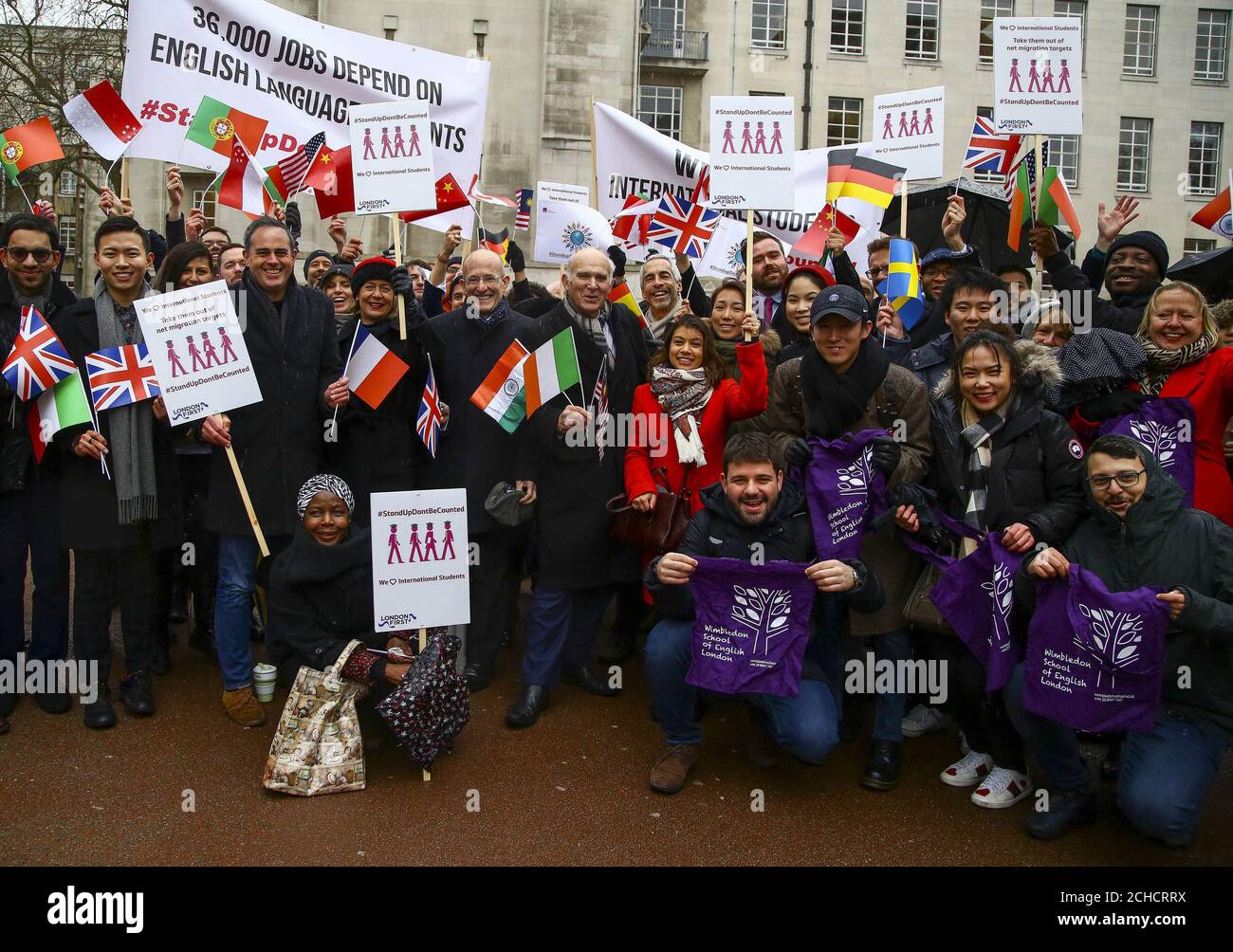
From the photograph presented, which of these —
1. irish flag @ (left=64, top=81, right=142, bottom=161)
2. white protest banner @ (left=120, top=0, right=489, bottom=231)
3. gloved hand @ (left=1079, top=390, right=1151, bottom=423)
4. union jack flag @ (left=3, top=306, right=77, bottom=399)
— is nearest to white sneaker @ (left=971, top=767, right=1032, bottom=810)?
gloved hand @ (left=1079, top=390, right=1151, bottom=423)

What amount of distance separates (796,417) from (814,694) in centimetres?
132

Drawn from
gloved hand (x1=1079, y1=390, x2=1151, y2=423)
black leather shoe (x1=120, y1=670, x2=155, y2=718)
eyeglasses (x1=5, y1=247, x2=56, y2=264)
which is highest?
eyeglasses (x1=5, y1=247, x2=56, y2=264)

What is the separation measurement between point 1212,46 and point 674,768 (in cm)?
3976

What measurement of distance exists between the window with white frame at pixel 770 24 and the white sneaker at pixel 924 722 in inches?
1280

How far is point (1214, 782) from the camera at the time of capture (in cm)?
500

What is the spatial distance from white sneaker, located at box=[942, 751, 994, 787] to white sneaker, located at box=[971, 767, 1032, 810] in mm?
142

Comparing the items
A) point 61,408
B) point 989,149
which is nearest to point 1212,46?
point 989,149

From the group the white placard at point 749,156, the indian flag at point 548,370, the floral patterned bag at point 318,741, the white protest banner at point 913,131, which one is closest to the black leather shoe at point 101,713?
the floral patterned bag at point 318,741

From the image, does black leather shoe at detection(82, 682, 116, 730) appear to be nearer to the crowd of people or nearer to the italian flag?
the crowd of people

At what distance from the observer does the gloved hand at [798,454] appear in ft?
16.5

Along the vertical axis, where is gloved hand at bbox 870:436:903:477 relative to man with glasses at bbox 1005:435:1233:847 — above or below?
above

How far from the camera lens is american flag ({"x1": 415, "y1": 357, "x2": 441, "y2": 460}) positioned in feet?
19.1

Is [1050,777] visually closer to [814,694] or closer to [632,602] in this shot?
[814,694]

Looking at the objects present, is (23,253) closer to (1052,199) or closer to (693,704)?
(693,704)
